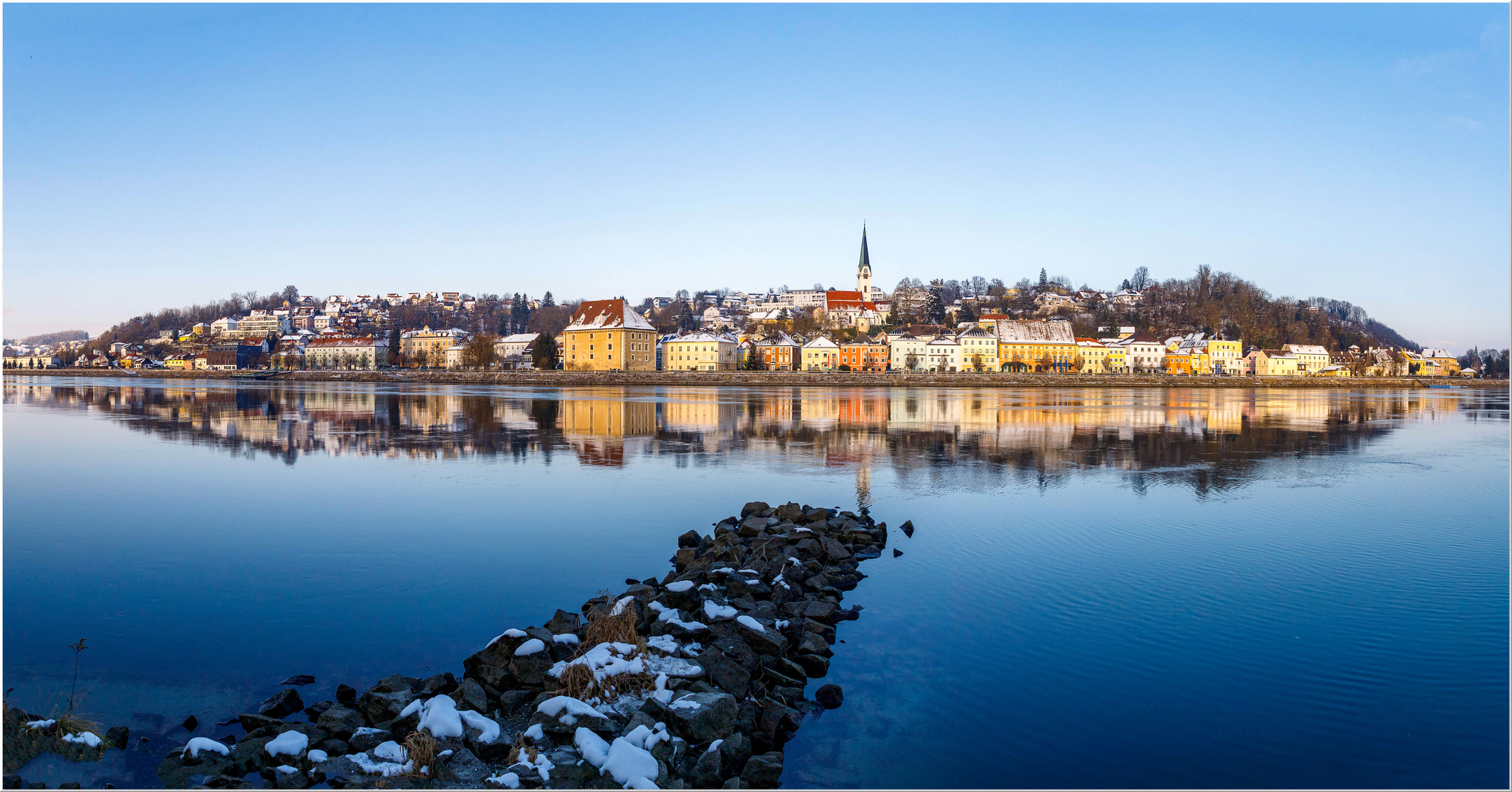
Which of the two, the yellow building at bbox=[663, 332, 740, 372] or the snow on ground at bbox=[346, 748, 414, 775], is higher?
the yellow building at bbox=[663, 332, 740, 372]

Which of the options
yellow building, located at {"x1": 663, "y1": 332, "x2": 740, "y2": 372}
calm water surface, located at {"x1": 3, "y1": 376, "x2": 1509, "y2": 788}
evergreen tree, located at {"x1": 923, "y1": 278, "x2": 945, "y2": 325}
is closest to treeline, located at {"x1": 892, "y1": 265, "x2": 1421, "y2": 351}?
evergreen tree, located at {"x1": 923, "y1": 278, "x2": 945, "y2": 325}

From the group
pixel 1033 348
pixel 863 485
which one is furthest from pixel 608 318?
pixel 863 485

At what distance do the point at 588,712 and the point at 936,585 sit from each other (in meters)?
4.17

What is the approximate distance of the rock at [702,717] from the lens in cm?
470

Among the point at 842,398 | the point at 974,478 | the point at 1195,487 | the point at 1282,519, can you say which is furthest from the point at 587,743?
A: the point at 842,398

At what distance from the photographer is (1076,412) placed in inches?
1293

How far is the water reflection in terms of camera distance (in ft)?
56.5

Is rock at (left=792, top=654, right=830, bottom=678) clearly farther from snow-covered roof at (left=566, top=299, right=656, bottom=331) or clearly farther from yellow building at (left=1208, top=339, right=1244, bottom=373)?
yellow building at (left=1208, top=339, right=1244, bottom=373)

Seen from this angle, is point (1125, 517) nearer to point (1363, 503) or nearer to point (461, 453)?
point (1363, 503)

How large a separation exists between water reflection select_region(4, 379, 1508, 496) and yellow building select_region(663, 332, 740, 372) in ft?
124

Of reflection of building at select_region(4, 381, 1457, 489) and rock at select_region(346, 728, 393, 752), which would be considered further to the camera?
reflection of building at select_region(4, 381, 1457, 489)

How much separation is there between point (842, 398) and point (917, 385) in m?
23.6

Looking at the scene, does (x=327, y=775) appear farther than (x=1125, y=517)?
No

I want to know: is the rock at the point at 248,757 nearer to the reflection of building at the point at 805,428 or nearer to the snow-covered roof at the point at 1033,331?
the reflection of building at the point at 805,428
